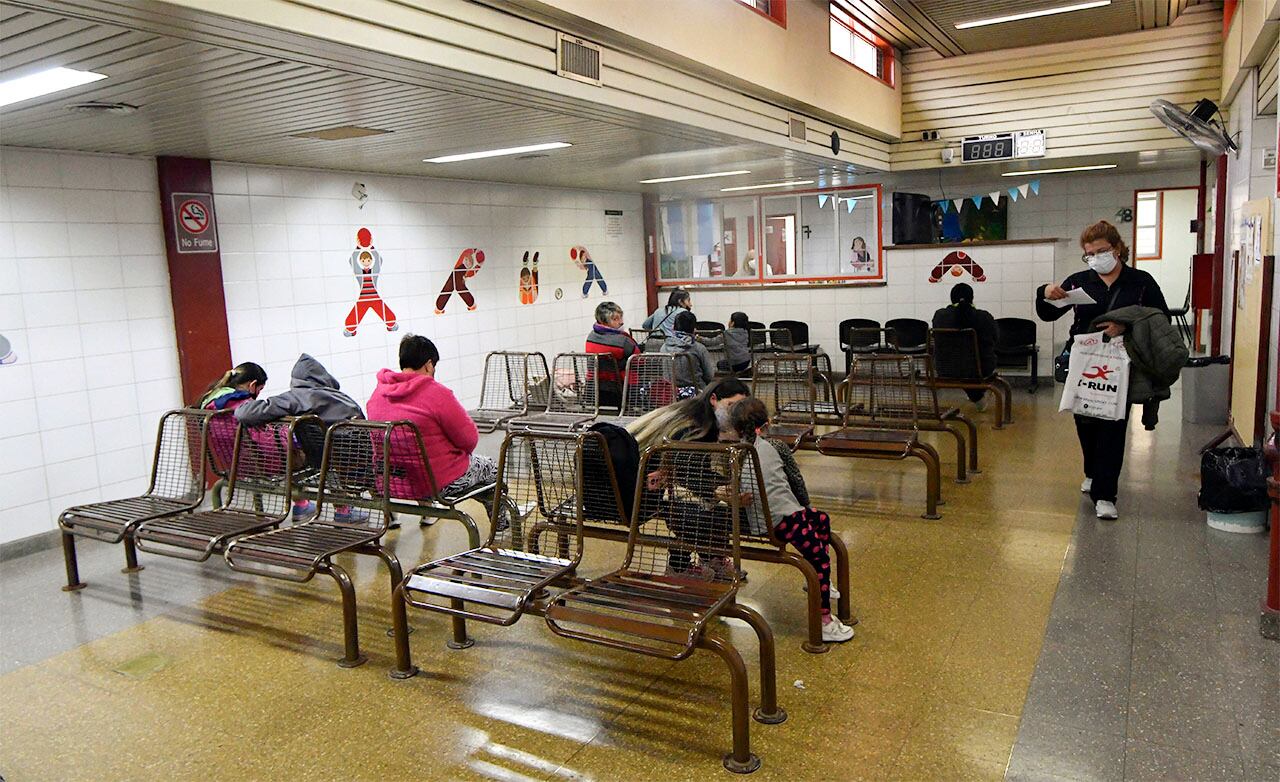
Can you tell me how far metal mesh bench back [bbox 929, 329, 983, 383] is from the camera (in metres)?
7.75

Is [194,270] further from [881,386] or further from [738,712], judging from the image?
[738,712]

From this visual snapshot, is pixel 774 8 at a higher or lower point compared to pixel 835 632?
higher

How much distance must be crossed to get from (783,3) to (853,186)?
14.9ft

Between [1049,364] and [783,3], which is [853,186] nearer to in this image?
[1049,364]

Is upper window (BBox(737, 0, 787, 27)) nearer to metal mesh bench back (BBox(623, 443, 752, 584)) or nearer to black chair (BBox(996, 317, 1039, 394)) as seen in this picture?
black chair (BBox(996, 317, 1039, 394))

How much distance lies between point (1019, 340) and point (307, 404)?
312 inches

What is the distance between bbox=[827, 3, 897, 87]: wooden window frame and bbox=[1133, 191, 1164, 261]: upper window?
7.41 meters

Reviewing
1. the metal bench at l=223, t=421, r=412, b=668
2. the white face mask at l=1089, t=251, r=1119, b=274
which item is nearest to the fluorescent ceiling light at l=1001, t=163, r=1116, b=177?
the white face mask at l=1089, t=251, r=1119, b=274

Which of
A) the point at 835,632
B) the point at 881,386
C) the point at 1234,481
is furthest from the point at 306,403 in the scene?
the point at 1234,481

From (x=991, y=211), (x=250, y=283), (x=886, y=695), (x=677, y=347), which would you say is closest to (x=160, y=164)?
(x=250, y=283)

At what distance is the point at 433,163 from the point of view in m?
7.60

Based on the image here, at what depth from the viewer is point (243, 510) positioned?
14.7 ft

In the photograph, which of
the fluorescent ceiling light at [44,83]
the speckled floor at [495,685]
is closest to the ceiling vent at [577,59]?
the fluorescent ceiling light at [44,83]

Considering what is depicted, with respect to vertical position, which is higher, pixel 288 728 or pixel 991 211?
pixel 991 211
